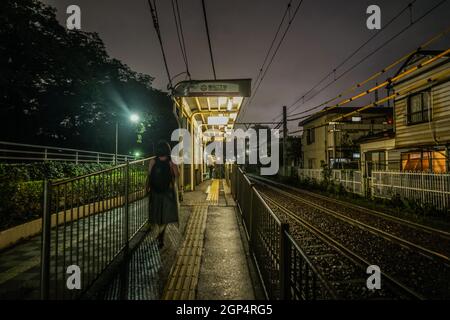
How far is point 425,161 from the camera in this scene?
51.2 feet

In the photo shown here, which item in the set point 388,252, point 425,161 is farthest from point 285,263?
point 425,161

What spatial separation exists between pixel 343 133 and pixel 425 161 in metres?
13.5

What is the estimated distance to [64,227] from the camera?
2.89 metres

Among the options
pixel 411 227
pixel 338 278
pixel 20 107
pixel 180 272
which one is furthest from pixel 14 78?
pixel 411 227

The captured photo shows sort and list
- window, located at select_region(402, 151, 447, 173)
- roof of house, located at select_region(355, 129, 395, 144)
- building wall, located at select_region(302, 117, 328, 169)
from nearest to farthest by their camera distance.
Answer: window, located at select_region(402, 151, 447, 173), roof of house, located at select_region(355, 129, 395, 144), building wall, located at select_region(302, 117, 328, 169)

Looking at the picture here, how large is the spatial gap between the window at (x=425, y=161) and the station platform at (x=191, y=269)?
1423 cm

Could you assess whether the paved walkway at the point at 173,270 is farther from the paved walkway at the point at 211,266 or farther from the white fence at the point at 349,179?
the white fence at the point at 349,179

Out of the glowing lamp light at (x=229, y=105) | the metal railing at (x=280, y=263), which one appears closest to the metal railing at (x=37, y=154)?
the glowing lamp light at (x=229, y=105)

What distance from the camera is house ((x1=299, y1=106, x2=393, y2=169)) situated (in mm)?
27844

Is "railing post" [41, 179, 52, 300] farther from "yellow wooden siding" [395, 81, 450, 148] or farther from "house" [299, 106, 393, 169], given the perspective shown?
"house" [299, 106, 393, 169]

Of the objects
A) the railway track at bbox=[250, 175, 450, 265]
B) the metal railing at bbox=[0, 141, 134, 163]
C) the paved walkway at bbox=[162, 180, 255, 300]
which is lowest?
the railway track at bbox=[250, 175, 450, 265]

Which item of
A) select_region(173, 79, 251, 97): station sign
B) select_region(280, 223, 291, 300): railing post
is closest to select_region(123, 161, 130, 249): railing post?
select_region(280, 223, 291, 300): railing post

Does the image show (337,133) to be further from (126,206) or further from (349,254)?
(126,206)

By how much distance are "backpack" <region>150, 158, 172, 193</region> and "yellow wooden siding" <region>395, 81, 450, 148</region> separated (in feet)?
49.7
